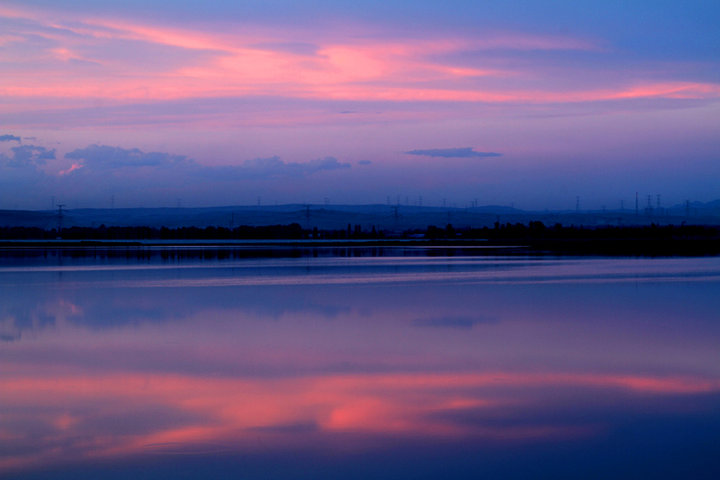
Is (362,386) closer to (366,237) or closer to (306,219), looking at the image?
(366,237)

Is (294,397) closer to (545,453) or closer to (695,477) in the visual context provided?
(545,453)

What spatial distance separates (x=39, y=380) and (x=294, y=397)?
256cm

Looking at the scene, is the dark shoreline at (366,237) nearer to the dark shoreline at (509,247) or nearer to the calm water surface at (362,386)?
the dark shoreline at (509,247)

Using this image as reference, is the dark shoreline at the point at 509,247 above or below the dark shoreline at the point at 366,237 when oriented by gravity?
below

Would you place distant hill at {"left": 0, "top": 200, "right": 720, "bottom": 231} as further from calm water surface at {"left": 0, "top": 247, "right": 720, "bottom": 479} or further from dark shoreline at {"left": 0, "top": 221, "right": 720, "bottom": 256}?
calm water surface at {"left": 0, "top": 247, "right": 720, "bottom": 479}

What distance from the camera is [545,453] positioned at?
18.3ft

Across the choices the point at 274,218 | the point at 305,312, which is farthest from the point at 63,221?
the point at 305,312

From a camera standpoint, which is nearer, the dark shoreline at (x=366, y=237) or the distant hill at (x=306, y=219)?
the dark shoreline at (x=366, y=237)

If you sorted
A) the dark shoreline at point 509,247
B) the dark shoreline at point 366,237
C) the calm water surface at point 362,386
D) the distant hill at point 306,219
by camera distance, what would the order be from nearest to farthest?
the calm water surface at point 362,386 < the dark shoreline at point 509,247 < the dark shoreline at point 366,237 < the distant hill at point 306,219

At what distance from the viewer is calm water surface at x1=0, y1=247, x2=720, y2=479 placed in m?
5.50

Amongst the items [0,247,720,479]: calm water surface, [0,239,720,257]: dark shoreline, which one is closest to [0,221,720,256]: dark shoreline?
[0,239,720,257]: dark shoreline

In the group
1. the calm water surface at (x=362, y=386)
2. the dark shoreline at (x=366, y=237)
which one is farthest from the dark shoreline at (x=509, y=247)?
the calm water surface at (x=362, y=386)

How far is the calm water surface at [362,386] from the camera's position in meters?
5.50

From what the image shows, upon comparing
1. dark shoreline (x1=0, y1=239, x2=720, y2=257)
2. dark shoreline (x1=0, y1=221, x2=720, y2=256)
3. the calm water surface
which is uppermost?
dark shoreline (x1=0, y1=221, x2=720, y2=256)
